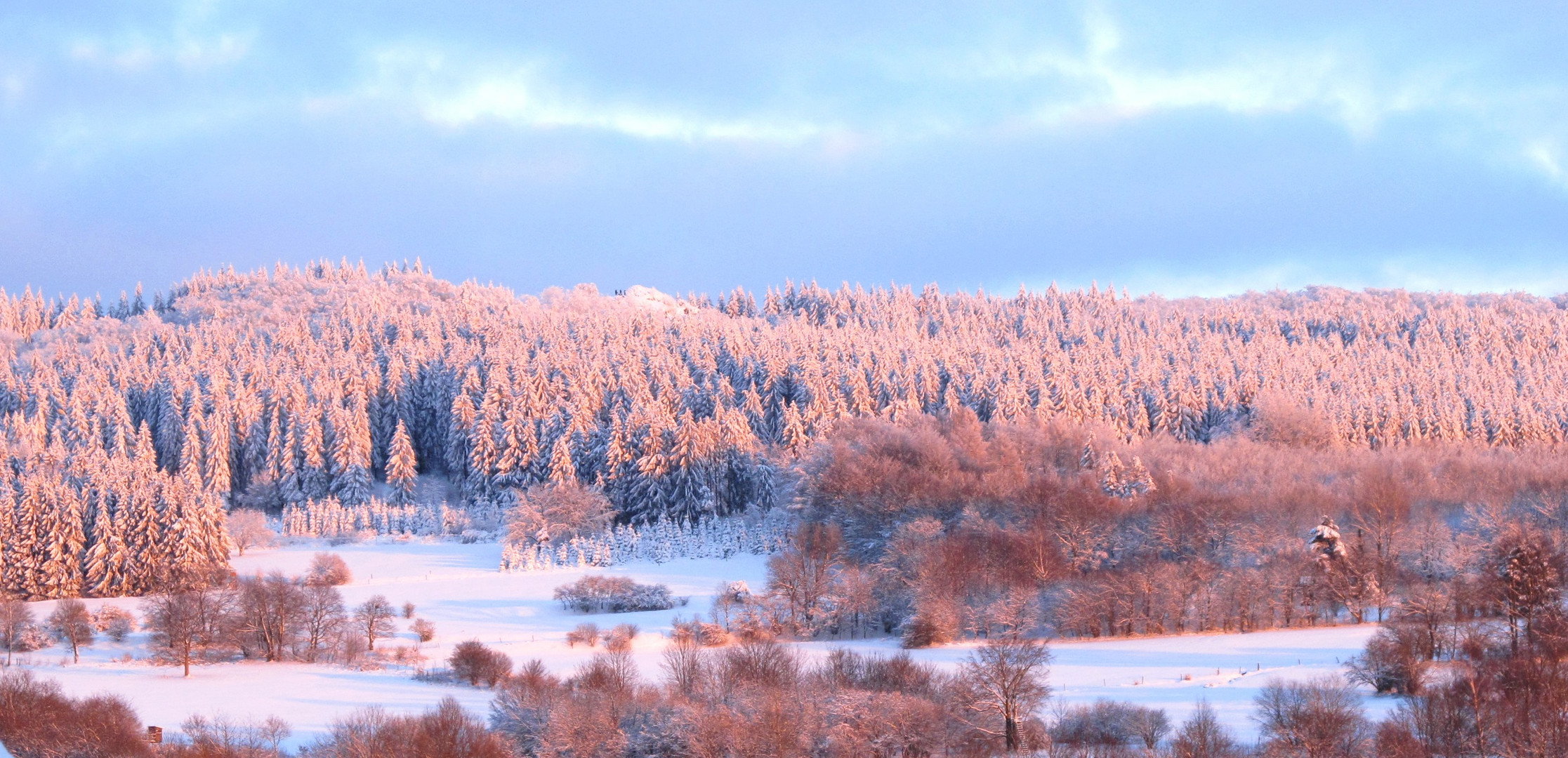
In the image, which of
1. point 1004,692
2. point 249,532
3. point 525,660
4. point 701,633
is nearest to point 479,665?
point 525,660

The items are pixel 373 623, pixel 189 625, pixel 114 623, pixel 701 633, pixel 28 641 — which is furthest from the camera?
pixel 114 623

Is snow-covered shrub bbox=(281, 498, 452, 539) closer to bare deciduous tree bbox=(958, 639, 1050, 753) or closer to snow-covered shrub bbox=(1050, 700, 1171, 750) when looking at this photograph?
bare deciduous tree bbox=(958, 639, 1050, 753)

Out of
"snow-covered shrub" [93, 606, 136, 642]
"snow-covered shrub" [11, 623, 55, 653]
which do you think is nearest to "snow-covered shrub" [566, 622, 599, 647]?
"snow-covered shrub" [93, 606, 136, 642]

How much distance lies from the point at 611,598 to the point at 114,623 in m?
27.8

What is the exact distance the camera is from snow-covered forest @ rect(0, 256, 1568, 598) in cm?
8838

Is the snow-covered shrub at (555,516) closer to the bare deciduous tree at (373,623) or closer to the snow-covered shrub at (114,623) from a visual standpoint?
the bare deciduous tree at (373,623)

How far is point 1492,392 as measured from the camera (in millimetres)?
127312

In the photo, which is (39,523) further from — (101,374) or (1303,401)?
(1303,401)

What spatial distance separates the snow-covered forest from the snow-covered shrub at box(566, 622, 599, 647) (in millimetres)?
26495

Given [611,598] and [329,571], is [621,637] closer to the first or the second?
[611,598]

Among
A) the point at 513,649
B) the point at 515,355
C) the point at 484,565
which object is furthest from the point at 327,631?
the point at 515,355

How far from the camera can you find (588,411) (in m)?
120

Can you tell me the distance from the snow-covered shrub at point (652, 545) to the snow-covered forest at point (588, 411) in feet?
12.2

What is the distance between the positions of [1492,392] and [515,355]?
99369mm
